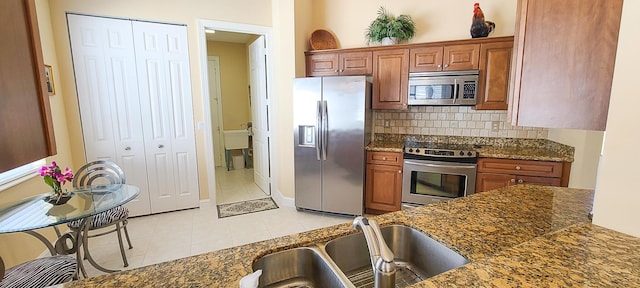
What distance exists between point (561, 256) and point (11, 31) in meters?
1.37

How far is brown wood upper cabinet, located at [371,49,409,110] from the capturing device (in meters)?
3.31

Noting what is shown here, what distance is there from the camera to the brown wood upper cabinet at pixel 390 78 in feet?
10.8

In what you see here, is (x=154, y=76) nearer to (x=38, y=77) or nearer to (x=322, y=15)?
(x=322, y=15)

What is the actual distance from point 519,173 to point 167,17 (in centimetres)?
423

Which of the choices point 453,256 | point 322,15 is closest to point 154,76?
point 322,15

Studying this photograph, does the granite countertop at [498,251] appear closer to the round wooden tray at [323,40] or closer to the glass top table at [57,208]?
the glass top table at [57,208]

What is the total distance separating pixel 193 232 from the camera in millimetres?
3045

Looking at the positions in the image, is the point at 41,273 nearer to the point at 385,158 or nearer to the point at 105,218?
the point at 105,218

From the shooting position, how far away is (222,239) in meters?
2.88

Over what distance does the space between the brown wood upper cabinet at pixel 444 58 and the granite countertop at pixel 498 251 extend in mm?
2041

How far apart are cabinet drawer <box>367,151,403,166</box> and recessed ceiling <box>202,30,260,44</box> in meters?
3.05

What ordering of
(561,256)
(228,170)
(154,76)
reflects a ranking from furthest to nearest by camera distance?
1. (228,170)
2. (154,76)
3. (561,256)

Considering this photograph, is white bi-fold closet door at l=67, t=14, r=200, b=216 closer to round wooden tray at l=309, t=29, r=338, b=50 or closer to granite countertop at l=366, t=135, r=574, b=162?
round wooden tray at l=309, t=29, r=338, b=50

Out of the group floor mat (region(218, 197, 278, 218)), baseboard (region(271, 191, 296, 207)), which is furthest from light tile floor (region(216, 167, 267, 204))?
baseboard (region(271, 191, 296, 207))
